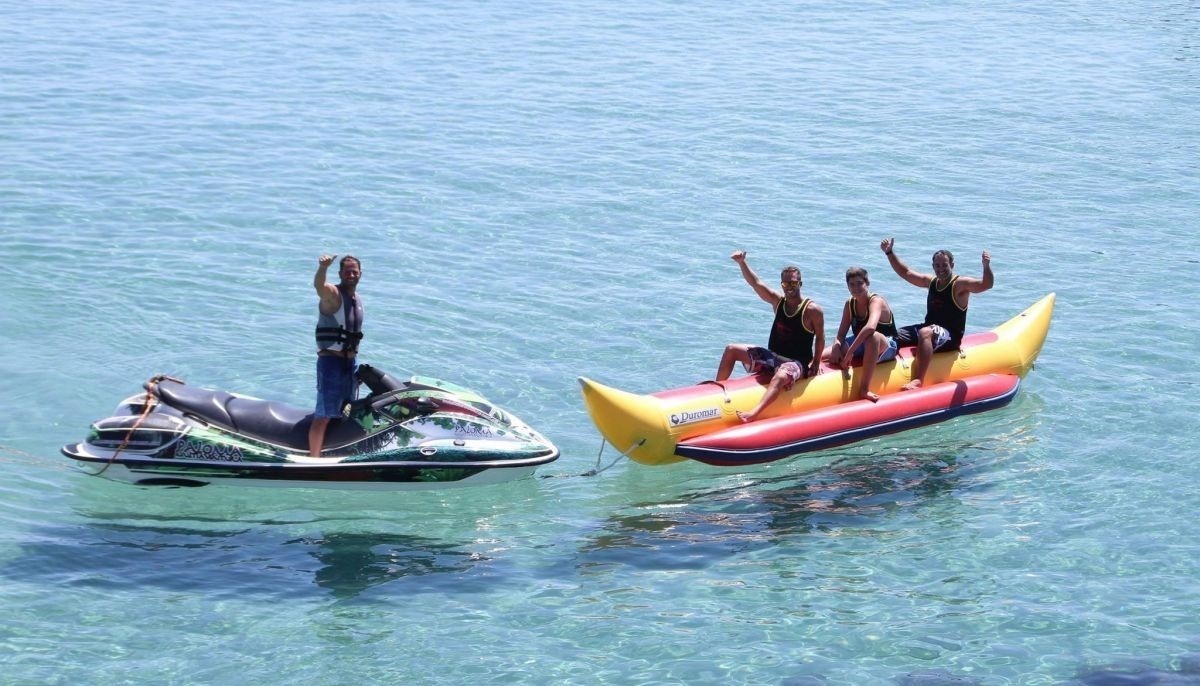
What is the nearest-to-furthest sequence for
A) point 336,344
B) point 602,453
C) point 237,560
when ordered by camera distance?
1. point 237,560
2. point 336,344
3. point 602,453

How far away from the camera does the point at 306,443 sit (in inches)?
395

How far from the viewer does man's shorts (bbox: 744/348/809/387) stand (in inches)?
446

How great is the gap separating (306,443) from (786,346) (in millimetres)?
3965

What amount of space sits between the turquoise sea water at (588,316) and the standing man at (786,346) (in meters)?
0.76

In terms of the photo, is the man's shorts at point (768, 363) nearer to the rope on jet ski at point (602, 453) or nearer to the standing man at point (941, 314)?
the standing man at point (941, 314)

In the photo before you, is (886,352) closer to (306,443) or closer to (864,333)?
(864,333)

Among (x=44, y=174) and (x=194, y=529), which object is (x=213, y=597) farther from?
(x=44, y=174)

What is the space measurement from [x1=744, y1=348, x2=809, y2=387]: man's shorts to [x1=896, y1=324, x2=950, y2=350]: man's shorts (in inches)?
49.3

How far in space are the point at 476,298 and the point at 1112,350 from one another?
646 cm

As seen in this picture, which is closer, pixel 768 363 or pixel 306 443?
pixel 306 443

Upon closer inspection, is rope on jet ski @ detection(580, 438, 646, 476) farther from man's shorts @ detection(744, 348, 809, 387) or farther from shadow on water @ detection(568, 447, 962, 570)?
man's shorts @ detection(744, 348, 809, 387)

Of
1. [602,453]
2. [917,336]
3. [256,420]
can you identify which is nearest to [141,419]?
[256,420]

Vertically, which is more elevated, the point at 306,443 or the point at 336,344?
the point at 336,344

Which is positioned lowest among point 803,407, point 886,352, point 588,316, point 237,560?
point 237,560
